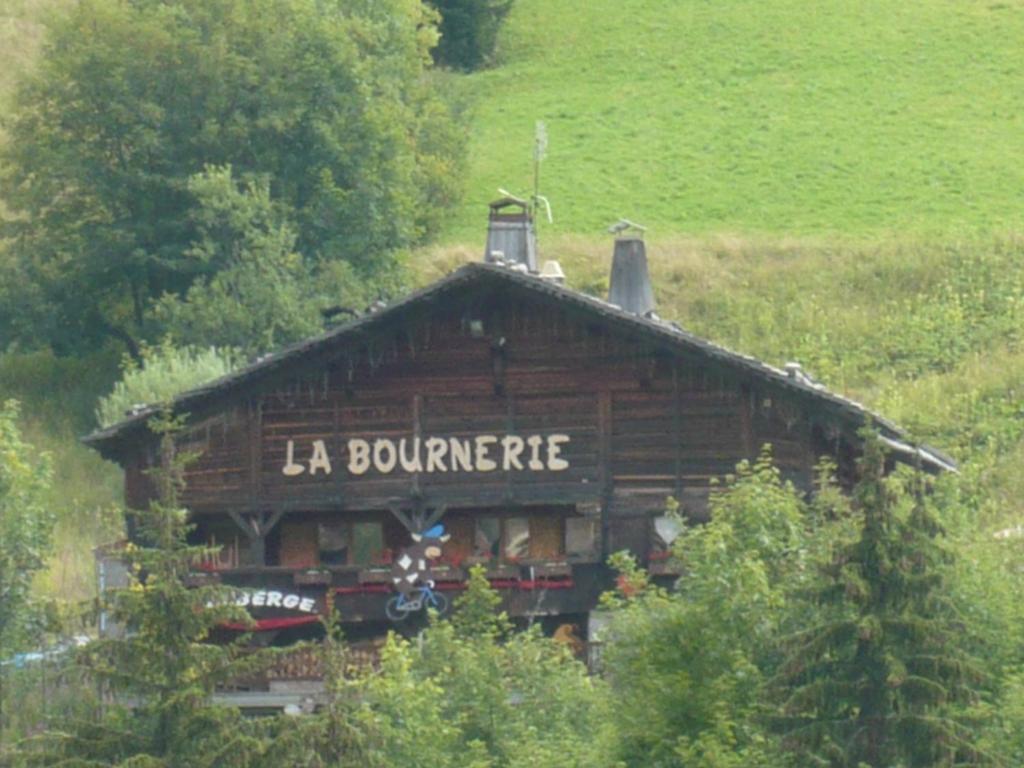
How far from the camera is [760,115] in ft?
232

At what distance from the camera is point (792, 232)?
196 ft

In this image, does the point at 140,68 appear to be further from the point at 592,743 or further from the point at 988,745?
the point at 988,745

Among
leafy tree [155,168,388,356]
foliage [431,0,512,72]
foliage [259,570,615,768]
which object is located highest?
foliage [431,0,512,72]

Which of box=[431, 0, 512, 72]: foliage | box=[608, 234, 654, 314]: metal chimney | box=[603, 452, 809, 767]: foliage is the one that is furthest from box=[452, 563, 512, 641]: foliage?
box=[431, 0, 512, 72]: foliage

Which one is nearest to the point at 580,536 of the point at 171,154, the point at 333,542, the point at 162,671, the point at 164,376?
the point at 333,542

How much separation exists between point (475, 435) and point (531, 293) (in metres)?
1.93

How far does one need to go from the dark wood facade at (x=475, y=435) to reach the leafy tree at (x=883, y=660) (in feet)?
41.7

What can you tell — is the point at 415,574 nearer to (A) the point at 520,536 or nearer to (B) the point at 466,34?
(A) the point at 520,536

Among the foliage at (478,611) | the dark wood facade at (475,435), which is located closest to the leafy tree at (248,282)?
the dark wood facade at (475,435)

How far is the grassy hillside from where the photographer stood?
205 feet

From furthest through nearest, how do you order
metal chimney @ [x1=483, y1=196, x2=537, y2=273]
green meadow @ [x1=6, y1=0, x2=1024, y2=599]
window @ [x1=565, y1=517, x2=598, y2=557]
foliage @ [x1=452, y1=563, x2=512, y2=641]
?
green meadow @ [x1=6, y1=0, x2=1024, y2=599]
metal chimney @ [x1=483, y1=196, x2=537, y2=273]
window @ [x1=565, y1=517, x2=598, y2=557]
foliage @ [x1=452, y1=563, x2=512, y2=641]

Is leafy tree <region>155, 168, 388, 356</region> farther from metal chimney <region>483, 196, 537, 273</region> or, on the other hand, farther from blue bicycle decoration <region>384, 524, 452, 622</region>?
blue bicycle decoration <region>384, 524, 452, 622</region>

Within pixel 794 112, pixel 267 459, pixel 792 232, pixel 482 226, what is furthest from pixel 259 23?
pixel 267 459

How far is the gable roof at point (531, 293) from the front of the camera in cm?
3155
